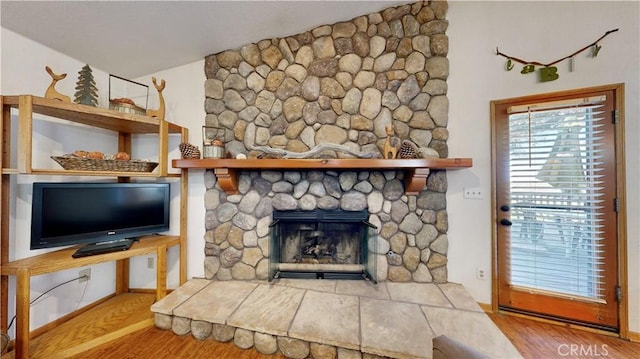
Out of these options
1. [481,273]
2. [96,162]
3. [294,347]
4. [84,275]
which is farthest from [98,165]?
[481,273]

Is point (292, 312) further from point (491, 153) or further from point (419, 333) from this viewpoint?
point (491, 153)

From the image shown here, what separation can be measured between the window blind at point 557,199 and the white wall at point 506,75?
18 centimetres

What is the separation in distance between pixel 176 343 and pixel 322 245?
1.40 metres

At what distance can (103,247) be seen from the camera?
175cm

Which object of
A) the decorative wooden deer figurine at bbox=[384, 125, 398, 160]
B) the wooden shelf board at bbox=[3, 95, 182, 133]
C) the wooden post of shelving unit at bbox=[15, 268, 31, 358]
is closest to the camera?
the wooden post of shelving unit at bbox=[15, 268, 31, 358]

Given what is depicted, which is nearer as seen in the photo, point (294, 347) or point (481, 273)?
point (294, 347)

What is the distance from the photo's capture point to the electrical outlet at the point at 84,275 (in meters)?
2.01

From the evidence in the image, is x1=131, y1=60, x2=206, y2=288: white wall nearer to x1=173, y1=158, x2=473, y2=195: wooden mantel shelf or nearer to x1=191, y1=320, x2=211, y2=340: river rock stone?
x1=173, y1=158, x2=473, y2=195: wooden mantel shelf

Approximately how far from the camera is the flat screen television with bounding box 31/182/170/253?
158 centimetres

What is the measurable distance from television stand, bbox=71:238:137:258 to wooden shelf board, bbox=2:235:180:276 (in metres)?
0.04

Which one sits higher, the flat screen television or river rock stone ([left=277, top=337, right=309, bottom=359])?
the flat screen television

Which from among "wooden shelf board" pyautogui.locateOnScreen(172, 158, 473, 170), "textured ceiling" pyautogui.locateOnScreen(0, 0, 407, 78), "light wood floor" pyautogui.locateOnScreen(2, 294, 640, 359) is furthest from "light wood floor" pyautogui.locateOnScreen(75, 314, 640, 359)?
"textured ceiling" pyautogui.locateOnScreen(0, 0, 407, 78)

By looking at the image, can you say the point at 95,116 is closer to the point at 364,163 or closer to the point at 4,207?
the point at 4,207

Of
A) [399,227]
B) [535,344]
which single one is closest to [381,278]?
[399,227]
